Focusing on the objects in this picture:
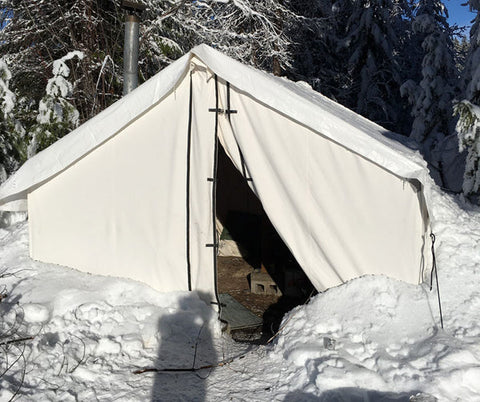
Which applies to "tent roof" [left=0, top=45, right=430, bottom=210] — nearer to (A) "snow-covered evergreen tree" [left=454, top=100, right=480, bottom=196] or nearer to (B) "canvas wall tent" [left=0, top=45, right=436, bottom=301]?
(B) "canvas wall tent" [left=0, top=45, right=436, bottom=301]

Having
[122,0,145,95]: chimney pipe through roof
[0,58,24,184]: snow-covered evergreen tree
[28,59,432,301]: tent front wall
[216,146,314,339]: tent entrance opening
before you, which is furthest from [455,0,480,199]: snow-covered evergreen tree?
[0,58,24,184]: snow-covered evergreen tree

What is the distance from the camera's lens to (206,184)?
5.02 metres

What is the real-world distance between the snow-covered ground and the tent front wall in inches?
9.8

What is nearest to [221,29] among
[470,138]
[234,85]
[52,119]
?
[52,119]

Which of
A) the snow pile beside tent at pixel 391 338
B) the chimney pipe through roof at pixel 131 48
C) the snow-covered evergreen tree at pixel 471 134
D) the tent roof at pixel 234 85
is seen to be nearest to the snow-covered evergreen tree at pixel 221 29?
the chimney pipe through roof at pixel 131 48

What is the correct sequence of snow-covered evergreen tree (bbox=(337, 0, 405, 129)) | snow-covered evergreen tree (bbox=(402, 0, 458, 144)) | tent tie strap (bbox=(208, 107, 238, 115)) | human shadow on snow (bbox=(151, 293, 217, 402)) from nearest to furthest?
human shadow on snow (bbox=(151, 293, 217, 402)) → tent tie strap (bbox=(208, 107, 238, 115)) → snow-covered evergreen tree (bbox=(402, 0, 458, 144)) → snow-covered evergreen tree (bbox=(337, 0, 405, 129))

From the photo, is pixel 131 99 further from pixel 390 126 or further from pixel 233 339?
pixel 390 126

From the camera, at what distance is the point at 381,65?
723 inches

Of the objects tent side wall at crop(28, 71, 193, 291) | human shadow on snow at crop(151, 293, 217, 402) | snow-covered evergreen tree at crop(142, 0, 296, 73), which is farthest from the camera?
snow-covered evergreen tree at crop(142, 0, 296, 73)

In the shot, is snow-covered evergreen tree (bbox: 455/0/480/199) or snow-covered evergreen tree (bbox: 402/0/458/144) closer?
snow-covered evergreen tree (bbox: 455/0/480/199)

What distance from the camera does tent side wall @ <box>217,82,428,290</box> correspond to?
4.48 metres

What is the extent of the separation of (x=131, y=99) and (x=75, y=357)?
2.67 meters

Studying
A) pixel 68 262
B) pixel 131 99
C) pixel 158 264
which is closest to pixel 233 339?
pixel 158 264

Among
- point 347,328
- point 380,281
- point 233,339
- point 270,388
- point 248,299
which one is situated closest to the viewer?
point 270,388
